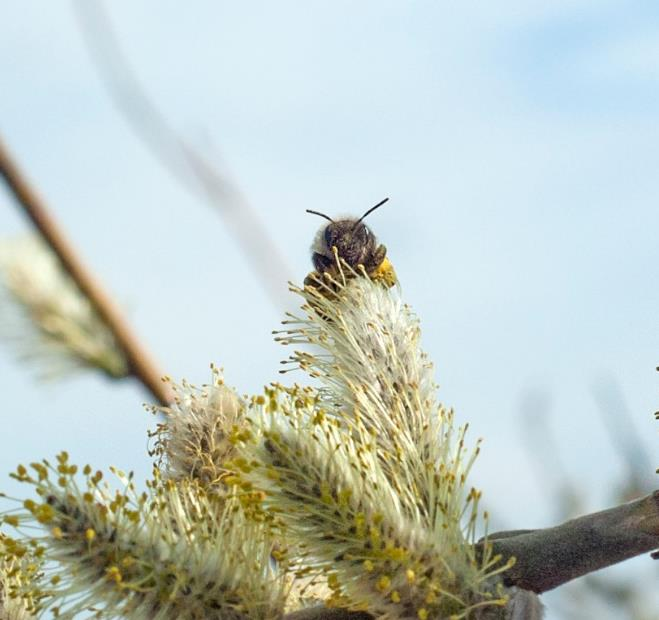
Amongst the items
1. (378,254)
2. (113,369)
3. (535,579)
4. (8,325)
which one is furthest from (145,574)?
(8,325)

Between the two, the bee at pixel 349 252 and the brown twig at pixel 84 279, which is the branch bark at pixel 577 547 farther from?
the brown twig at pixel 84 279

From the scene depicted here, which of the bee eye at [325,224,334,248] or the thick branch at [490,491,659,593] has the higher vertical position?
the bee eye at [325,224,334,248]

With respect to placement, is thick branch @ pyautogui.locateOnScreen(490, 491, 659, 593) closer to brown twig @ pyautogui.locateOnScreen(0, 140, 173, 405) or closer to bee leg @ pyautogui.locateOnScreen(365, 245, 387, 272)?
bee leg @ pyautogui.locateOnScreen(365, 245, 387, 272)

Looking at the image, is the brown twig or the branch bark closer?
the branch bark

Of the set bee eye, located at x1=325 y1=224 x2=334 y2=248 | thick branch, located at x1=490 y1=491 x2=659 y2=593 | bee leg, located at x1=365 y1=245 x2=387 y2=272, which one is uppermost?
bee eye, located at x1=325 y1=224 x2=334 y2=248

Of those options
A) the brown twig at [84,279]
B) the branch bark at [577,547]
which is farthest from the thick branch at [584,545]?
the brown twig at [84,279]

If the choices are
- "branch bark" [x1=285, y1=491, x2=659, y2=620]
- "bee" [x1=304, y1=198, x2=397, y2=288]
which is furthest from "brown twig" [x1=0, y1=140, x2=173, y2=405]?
"branch bark" [x1=285, y1=491, x2=659, y2=620]

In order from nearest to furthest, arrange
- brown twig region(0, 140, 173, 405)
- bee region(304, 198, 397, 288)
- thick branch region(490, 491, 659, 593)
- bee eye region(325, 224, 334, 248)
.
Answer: thick branch region(490, 491, 659, 593) → brown twig region(0, 140, 173, 405) → bee region(304, 198, 397, 288) → bee eye region(325, 224, 334, 248)
